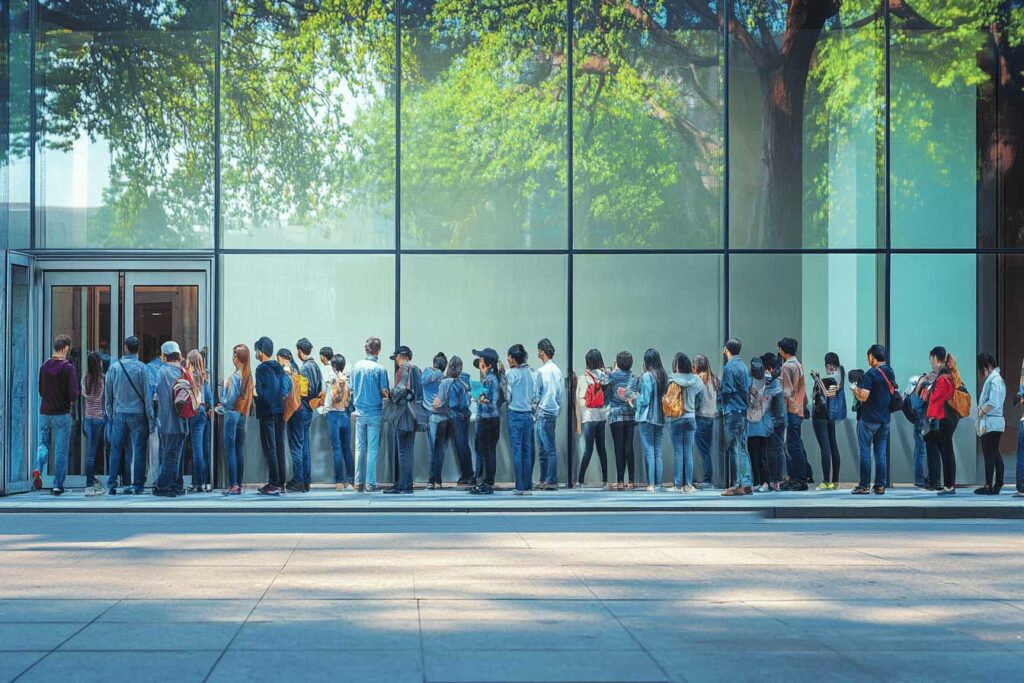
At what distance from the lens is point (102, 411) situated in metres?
17.3

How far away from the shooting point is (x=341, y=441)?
18.2 meters

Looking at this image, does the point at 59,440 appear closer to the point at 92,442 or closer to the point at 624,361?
the point at 92,442

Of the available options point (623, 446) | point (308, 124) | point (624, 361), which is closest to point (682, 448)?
point (623, 446)

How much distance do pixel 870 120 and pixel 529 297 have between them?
18.1 feet

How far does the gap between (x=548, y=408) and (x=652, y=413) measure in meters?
1.39

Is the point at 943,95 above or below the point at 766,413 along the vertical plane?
above

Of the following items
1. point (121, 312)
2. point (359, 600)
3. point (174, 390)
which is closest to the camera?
point (359, 600)

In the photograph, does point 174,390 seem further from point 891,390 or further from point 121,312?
point 891,390

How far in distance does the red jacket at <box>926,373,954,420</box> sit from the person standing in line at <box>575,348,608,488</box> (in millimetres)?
4156

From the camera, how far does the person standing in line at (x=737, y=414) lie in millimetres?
16906

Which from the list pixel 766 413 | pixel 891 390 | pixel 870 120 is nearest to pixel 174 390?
pixel 766 413

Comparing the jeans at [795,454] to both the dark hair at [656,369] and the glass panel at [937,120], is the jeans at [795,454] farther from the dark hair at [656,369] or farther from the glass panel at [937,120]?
the glass panel at [937,120]

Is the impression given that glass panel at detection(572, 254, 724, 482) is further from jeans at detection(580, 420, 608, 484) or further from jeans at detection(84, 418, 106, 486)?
jeans at detection(84, 418, 106, 486)

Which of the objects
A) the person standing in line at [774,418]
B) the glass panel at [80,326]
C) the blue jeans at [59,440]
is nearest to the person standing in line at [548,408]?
the person standing in line at [774,418]
